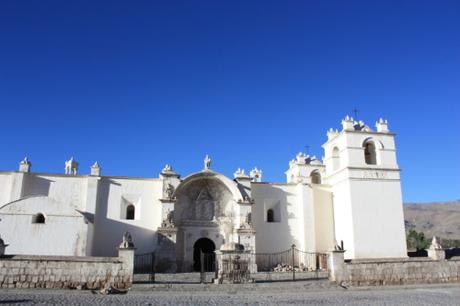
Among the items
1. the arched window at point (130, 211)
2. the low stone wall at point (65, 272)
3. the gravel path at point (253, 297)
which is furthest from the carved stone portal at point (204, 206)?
the low stone wall at point (65, 272)

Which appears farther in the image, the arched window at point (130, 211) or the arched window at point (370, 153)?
the arched window at point (370, 153)

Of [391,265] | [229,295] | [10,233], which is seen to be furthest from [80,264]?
[391,265]

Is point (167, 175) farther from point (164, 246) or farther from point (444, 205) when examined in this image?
point (444, 205)

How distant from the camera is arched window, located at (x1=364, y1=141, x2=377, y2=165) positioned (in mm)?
25188

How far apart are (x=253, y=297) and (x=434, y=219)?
103 m

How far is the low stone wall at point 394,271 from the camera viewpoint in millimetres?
15562

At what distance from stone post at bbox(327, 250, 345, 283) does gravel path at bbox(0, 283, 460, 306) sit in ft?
1.98

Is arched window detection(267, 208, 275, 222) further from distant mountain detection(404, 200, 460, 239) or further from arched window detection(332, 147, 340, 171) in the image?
distant mountain detection(404, 200, 460, 239)

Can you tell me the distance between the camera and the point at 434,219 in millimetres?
101750

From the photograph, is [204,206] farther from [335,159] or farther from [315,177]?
[315,177]

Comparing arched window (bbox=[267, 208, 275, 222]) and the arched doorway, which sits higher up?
arched window (bbox=[267, 208, 275, 222])

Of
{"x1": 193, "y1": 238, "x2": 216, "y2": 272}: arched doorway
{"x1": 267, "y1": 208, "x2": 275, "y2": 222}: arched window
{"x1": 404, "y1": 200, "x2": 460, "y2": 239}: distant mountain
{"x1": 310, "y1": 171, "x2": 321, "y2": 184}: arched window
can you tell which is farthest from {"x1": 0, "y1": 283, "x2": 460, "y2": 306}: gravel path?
{"x1": 404, "y1": 200, "x2": 460, "y2": 239}: distant mountain

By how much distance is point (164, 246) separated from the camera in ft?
71.6

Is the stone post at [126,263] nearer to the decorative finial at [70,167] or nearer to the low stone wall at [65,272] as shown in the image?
the low stone wall at [65,272]
